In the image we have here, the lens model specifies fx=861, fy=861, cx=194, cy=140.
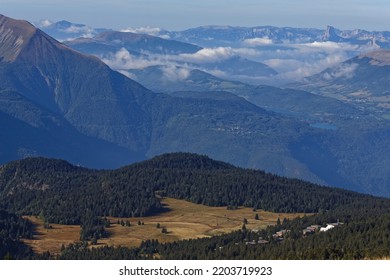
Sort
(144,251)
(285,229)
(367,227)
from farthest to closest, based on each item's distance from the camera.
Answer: (285,229), (144,251), (367,227)

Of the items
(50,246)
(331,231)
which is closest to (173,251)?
(331,231)

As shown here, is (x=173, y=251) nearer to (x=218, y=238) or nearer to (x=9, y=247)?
(x=218, y=238)
